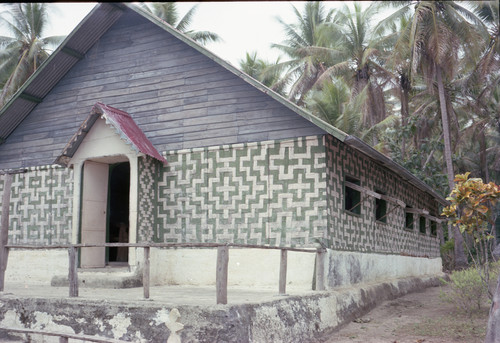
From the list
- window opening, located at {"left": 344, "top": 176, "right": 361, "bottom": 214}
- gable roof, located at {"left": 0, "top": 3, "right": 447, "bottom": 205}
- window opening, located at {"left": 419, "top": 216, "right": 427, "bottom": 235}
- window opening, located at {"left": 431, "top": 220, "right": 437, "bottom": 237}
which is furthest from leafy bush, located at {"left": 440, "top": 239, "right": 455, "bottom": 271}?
window opening, located at {"left": 344, "top": 176, "right": 361, "bottom": 214}

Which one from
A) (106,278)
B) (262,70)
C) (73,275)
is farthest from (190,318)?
(262,70)

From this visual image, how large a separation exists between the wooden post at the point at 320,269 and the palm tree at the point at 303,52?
76.7 feet

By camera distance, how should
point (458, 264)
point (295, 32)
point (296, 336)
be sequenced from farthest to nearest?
point (295, 32)
point (458, 264)
point (296, 336)

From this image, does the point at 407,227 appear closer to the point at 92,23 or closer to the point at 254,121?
the point at 254,121

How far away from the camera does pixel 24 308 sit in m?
8.32

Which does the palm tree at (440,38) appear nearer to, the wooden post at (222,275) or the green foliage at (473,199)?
the green foliage at (473,199)

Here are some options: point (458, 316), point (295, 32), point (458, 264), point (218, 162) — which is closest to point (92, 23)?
point (218, 162)

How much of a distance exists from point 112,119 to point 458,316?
313 inches

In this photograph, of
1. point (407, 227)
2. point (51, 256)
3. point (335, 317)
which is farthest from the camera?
point (407, 227)

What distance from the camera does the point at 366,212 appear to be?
12344 mm

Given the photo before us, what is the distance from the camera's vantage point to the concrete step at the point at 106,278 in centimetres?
1012

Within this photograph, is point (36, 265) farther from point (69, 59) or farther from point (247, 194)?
point (247, 194)

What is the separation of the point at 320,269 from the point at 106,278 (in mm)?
4057

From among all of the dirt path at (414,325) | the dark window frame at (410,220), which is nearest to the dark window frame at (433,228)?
the dark window frame at (410,220)
